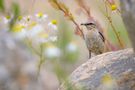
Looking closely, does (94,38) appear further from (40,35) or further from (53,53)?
(53,53)

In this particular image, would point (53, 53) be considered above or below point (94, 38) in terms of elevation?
above

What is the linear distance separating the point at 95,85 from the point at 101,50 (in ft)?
5.36

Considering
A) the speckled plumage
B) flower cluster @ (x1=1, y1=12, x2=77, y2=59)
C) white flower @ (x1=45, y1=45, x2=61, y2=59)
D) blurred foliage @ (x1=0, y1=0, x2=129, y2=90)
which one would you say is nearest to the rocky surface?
blurred foliage @ (x1=0, y1=0, x2=129, y2=90)

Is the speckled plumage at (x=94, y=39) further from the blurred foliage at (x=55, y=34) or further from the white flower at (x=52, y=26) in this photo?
the white flower at (x=52, y=26)

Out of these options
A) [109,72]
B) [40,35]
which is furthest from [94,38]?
[40,35]

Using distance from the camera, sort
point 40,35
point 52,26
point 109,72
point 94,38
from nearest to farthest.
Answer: point 40,35
point 109,72
point 52,26
point 94,38

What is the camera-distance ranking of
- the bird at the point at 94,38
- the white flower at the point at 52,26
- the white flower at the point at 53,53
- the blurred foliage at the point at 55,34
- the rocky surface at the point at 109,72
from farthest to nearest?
the bird at the point at 94,38 → the white flower at the point at 52,26 → the rocky surface at the point at 109,72 → the white flower at the point at 53,53 → the blurred foliage at the point at 55,34

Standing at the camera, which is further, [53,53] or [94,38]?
[94,38]

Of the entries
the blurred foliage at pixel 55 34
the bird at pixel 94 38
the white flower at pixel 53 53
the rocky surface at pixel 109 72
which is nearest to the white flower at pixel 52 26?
the blurred foliage at pixel 55 34

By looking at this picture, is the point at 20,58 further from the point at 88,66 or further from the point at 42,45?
the point at 88,66

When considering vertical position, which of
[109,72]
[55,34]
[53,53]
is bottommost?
[109,72]

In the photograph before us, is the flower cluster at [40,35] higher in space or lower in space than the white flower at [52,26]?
higher

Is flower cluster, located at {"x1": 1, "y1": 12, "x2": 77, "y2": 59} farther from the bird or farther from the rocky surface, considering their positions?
the bird

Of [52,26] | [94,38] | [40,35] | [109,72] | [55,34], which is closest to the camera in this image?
[40,35]
